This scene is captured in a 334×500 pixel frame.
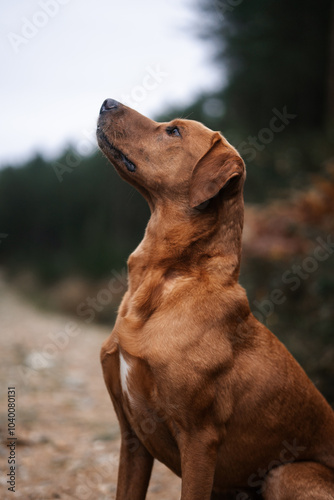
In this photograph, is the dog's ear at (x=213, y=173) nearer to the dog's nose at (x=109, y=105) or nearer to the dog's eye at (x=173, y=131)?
the dog's eye at (x=173, y=131)

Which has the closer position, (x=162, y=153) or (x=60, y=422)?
(x=162, y=153)

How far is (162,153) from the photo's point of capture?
10.7 feet

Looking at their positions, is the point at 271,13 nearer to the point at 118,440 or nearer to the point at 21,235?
the point at 21,235

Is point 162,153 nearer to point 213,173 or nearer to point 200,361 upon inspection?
point 213,173

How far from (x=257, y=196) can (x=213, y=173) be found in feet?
35.7

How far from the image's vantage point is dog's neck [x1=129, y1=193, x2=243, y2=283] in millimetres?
2973

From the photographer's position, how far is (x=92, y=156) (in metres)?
19.1

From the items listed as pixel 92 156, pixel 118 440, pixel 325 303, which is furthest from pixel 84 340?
pixel 92 156

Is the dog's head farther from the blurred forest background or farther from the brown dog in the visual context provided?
the blurred forest background

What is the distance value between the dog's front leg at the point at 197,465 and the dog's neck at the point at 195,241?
3.00 feet

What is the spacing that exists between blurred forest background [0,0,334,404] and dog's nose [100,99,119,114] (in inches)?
140

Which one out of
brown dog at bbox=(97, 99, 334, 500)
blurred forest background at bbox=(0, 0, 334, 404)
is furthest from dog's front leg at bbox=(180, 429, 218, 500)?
blurred forest background at bbox=(0, 0, 334, 404)

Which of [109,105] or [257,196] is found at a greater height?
[109,105]

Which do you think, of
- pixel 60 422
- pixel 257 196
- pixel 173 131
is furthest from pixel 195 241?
pixel 257 196
